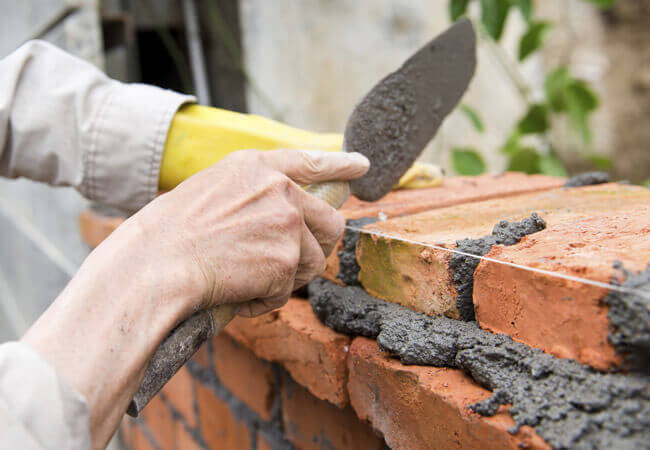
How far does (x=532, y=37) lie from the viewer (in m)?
1.73

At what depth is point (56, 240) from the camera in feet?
6.08

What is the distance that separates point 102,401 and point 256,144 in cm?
53

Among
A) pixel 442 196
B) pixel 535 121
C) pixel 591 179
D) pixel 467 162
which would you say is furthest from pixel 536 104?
pixel 442 196

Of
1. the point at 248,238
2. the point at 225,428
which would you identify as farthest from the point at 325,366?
the point at 225,428

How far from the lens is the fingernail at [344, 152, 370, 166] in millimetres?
704

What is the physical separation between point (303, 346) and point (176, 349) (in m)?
0.23

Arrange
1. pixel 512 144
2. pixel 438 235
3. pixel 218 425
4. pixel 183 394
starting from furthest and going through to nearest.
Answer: pixel 512 144, pixel 183 394, pixel 218 425, pixel 438 235

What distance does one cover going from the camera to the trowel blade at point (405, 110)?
29.7 inches

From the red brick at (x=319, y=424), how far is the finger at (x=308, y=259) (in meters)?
0.21

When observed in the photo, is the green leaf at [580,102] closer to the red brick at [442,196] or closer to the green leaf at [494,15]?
the green leaf at [494,15]

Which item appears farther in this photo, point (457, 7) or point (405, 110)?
point (457, 7)

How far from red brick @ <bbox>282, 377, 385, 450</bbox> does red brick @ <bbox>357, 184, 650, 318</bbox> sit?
0.67 feet

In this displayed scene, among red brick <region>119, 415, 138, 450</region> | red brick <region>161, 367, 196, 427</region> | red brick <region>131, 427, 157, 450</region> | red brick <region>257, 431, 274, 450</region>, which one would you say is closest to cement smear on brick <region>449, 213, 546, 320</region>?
red brick <region>257, 431, 274, 450</region>

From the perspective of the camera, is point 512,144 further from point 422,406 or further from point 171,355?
point 171,355
